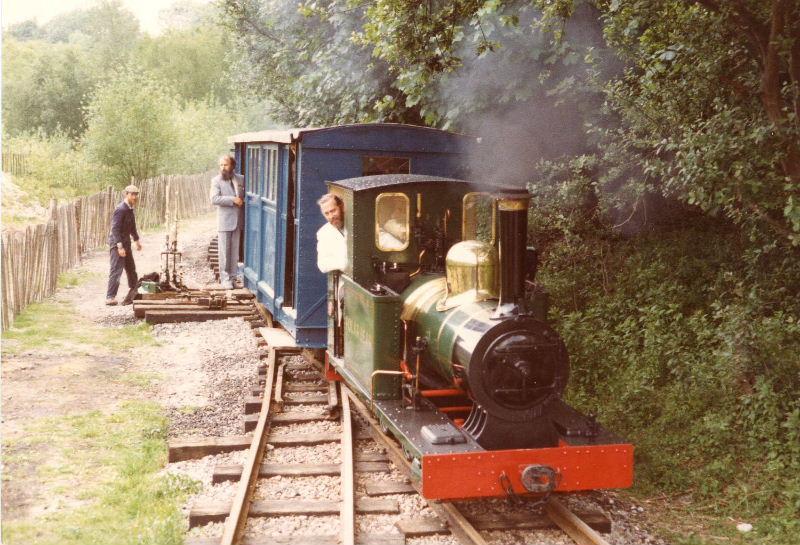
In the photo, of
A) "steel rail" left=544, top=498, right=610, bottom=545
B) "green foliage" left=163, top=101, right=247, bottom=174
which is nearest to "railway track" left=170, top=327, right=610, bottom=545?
"steel rail" left=544, top=498, right=610, bottom=545

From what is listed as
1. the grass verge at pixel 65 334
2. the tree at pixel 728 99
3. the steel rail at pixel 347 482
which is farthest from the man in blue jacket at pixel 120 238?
the tree at pixel 728 99

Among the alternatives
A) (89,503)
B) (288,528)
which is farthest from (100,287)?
(288,528)

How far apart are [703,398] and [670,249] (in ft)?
8.35

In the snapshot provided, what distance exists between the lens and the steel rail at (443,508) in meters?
5.00

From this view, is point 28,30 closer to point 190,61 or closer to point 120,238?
point 190,61

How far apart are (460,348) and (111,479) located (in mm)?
2972

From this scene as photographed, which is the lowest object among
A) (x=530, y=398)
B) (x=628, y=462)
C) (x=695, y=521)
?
(x=695, y=521)

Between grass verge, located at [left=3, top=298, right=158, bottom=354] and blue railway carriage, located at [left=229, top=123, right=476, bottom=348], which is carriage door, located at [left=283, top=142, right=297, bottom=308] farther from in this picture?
grass verge, located at [left=3, top=298, right=158, bottom=354]

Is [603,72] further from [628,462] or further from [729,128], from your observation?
[628,462]

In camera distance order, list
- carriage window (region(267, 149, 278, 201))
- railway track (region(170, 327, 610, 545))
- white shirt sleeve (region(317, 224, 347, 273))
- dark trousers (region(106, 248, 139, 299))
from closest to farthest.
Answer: railway track (region(170, 327, 610, 545))
white shirt sleeve (region(317, 224, 347, 273))
carriage window (region(267, 149, 278, 201))
dark trousers (region(106, 248, 139, 299))

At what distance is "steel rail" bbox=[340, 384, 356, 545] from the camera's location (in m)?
5.03

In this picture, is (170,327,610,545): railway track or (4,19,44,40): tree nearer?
(170,327,610,545): railway track

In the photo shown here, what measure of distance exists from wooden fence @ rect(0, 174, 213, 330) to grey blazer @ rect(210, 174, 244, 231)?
2.46 metres

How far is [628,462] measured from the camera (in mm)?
5246
